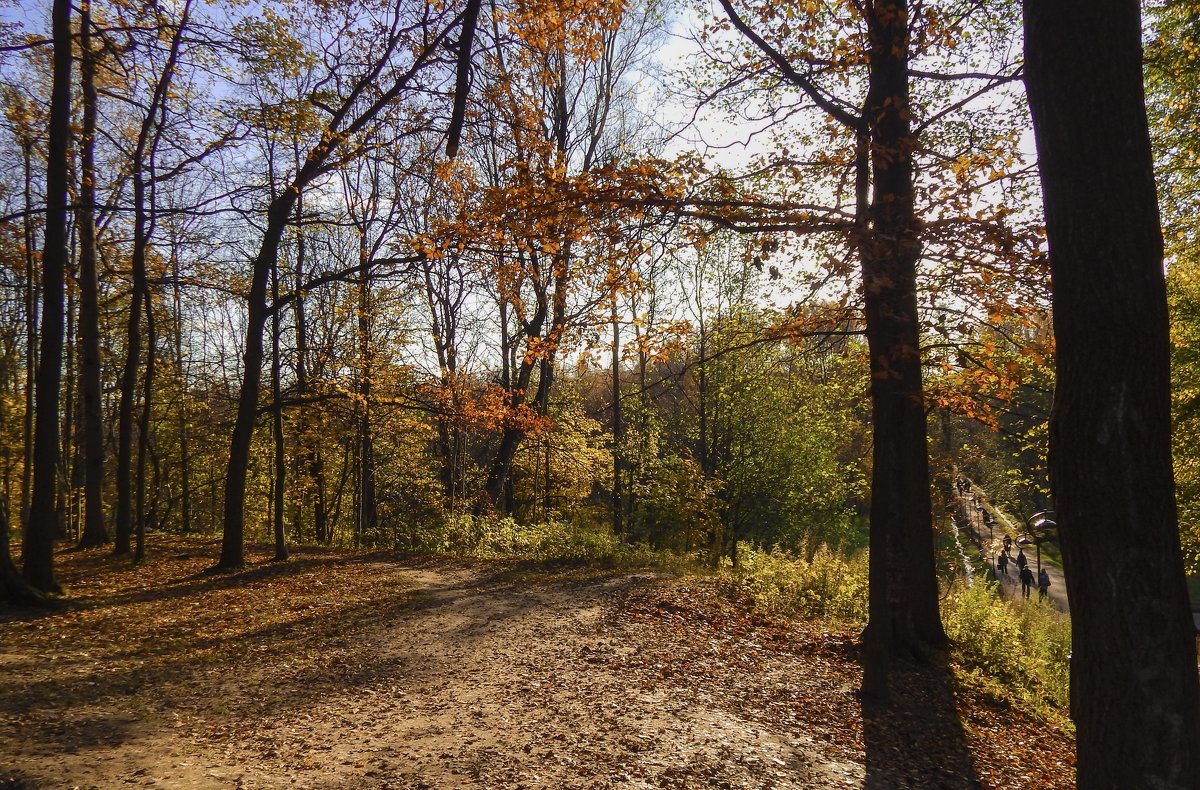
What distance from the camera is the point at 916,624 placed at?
7.52 meters

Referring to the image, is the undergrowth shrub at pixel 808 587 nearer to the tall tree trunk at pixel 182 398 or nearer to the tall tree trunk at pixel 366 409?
the tall tree trunk at pixel 366 409

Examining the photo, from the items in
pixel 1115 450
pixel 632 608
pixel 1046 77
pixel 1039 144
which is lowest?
pixel 632 608

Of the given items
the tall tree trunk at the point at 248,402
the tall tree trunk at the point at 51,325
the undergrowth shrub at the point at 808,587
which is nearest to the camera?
the tall tree trunk at the point at 51,325

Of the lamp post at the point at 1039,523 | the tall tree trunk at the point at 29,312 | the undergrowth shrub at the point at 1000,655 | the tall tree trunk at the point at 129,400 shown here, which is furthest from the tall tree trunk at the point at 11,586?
the lamp post at the point at 1039,523

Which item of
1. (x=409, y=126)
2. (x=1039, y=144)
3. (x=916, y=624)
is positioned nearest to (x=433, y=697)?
(x=916, y=624)

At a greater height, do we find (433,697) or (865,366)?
(865,366)

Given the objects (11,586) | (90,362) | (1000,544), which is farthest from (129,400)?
(1000,544)

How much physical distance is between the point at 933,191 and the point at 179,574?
12704 mm

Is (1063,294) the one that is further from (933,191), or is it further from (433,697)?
(433,697)

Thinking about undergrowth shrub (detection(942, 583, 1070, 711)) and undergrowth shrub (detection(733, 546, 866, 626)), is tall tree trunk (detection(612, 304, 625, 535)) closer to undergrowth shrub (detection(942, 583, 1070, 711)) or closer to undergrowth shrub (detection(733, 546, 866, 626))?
undergrowth shrub (detection(733, 546, 866, 626))

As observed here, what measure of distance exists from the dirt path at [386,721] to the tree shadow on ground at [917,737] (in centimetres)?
45

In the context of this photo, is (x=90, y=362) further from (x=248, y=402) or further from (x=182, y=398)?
(x=182, y=398)

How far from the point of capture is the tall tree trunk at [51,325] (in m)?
8.45

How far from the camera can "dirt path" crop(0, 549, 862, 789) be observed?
4551 mm
